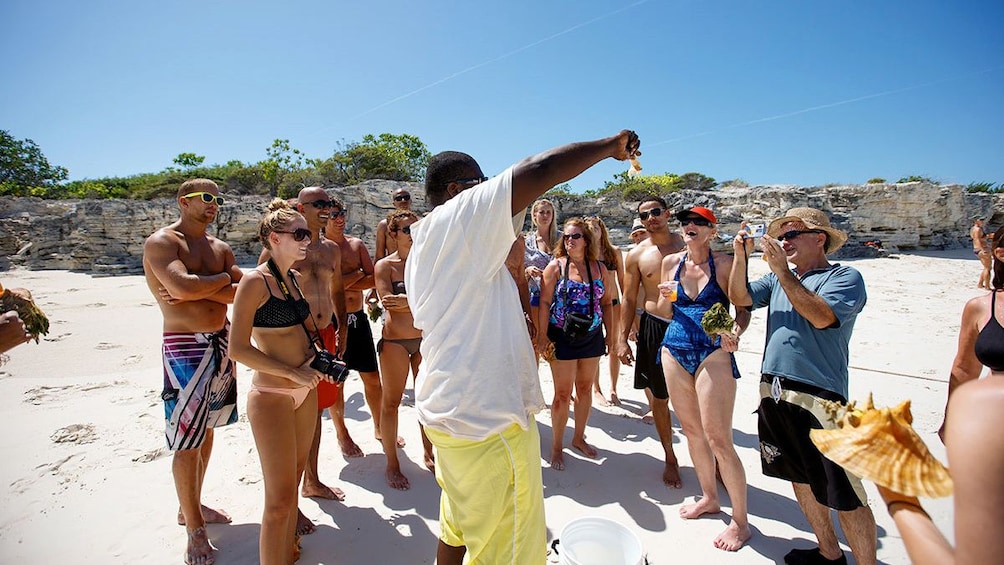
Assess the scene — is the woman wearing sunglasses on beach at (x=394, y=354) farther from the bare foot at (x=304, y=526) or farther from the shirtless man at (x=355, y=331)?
the bare foot at (x=304, y=526)

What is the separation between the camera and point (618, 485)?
3.51 m

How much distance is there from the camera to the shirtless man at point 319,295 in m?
3.03

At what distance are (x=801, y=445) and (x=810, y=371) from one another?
0.44 metres

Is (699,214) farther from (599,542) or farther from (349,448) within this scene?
(349,448)

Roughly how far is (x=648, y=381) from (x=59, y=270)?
73.2ft

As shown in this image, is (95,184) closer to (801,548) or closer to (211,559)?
(211,559)

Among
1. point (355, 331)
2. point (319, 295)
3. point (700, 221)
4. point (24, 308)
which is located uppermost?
point (700, 221)

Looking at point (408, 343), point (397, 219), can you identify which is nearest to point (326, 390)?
point (408, 343)

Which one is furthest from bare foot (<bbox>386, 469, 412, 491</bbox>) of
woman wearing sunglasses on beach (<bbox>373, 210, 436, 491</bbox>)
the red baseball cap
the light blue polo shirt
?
the red baseball cap

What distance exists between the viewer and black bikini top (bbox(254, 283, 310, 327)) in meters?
2.30

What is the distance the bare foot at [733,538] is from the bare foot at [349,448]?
3055 millimetres

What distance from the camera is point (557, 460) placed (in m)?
3.78

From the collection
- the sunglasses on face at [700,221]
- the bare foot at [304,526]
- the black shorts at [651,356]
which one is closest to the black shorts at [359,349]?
the bare foot at [304,526]

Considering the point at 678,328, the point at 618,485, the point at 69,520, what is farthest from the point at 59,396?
the point at 678,328
